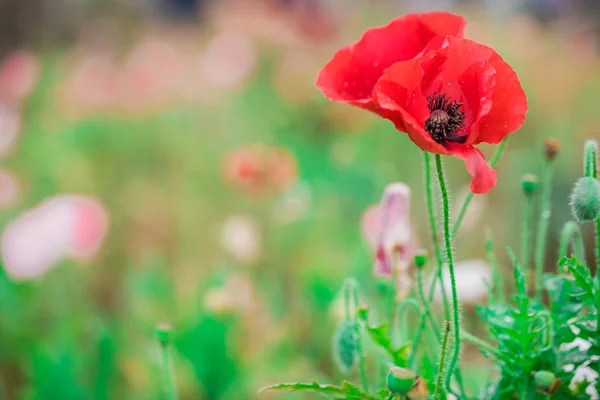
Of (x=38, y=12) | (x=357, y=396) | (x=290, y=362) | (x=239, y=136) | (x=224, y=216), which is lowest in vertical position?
(x=290, y=362)

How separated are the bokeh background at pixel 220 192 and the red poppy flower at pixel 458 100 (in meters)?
0.20

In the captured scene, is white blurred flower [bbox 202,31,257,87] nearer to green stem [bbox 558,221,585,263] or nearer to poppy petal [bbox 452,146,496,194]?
green stem [bbox 558,221,585,263]

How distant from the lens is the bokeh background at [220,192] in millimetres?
1072

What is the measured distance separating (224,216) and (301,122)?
2.29ft

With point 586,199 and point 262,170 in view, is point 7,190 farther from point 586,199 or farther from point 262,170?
point 586,199

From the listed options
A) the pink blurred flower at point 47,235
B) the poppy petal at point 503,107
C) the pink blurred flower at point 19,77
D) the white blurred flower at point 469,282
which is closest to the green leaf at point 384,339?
the poppy petal at point 503,107

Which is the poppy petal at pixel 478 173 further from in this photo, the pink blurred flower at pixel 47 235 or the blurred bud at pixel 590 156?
the pink blurred flower at pixel 47 235

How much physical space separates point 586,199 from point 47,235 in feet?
2.85

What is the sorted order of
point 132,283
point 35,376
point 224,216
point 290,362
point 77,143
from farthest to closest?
point 77,143 < point 224,216 < point 132,283 < point 290,362 < point 35,376

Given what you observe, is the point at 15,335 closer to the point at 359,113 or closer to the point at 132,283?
the point at 132,283

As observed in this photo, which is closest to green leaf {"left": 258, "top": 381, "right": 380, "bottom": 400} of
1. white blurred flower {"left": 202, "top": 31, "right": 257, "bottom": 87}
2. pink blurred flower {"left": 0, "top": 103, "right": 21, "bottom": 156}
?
pink blurred flower {"left": 0, "top": 103, "right": 21, "bottom": 156}

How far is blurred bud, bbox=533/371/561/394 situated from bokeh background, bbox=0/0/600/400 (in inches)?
8.0

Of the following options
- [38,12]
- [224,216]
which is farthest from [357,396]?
[38,12]

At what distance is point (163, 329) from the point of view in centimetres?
47
